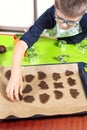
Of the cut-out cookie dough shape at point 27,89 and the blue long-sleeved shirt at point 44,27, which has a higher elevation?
the blue long-sleeved shirt at point 44,27

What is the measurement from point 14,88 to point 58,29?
332 mm

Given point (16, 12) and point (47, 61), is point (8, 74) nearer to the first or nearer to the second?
point (47, 61)

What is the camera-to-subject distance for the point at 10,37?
1.15 meters

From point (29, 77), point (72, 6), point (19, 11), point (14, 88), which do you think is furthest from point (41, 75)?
point (19, 11)

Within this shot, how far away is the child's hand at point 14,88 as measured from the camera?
2.70 ft

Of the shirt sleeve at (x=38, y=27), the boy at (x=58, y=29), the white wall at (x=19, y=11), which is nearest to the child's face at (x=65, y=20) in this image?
the boy at (x=58, y=29)

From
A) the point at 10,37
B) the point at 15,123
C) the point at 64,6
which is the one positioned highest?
the point at 64,6

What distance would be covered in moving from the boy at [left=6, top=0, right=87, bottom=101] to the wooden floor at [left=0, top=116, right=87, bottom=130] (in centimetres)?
7

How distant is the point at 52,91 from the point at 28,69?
13cm

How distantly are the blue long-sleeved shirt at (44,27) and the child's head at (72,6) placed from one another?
0.61 ft

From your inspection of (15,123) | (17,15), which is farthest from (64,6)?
(17,15)

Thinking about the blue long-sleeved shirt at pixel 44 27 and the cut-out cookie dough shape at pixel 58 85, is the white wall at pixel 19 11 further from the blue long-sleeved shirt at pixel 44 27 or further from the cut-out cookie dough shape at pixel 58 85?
the cut-out cookie dough shape at pixel 58 85

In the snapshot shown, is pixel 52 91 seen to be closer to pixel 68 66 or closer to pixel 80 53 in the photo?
pixel 68 66

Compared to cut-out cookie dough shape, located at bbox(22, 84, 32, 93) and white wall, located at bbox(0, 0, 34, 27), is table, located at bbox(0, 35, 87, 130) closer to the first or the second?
cut-out cookie dough shape, located at bbox(22, 84, 32, 93)
